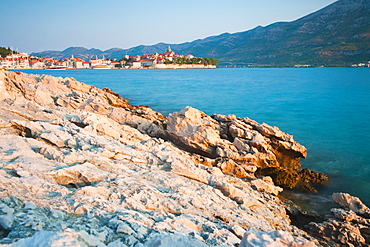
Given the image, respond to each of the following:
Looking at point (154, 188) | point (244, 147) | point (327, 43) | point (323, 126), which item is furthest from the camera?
point (327, 43)

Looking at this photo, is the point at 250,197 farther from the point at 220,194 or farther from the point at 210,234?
the point at 210,234

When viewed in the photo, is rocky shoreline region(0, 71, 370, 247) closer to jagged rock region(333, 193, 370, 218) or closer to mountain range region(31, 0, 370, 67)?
jagged rock region(333, 193, 370, 218)

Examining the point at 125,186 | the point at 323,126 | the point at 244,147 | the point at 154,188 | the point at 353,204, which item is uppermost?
the point at 125,186

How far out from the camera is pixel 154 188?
5465mm

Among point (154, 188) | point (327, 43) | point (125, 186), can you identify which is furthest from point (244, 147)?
point (327, 43)

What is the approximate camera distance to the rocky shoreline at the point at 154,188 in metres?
3.53

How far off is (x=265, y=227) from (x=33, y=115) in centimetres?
854

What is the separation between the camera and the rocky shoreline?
3.53 metres

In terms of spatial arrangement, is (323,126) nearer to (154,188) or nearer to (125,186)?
(154,188)

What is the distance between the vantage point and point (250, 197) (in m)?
7.02

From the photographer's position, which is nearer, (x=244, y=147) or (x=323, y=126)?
(x=244, y=147)

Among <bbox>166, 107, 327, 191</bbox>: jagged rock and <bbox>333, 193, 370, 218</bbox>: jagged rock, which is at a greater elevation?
<bbox>166, 107, 327, 191</bbox>: jagged rock

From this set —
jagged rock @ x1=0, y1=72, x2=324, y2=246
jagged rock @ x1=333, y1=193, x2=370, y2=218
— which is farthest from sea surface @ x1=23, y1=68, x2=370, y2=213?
jagged rock @ x1=0, y1=72, x2=324, y2=246

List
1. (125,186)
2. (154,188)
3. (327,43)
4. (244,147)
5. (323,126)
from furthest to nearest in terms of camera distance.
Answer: (327,43)
(323,126)
(244,147)
(154,188)
(125,186)
